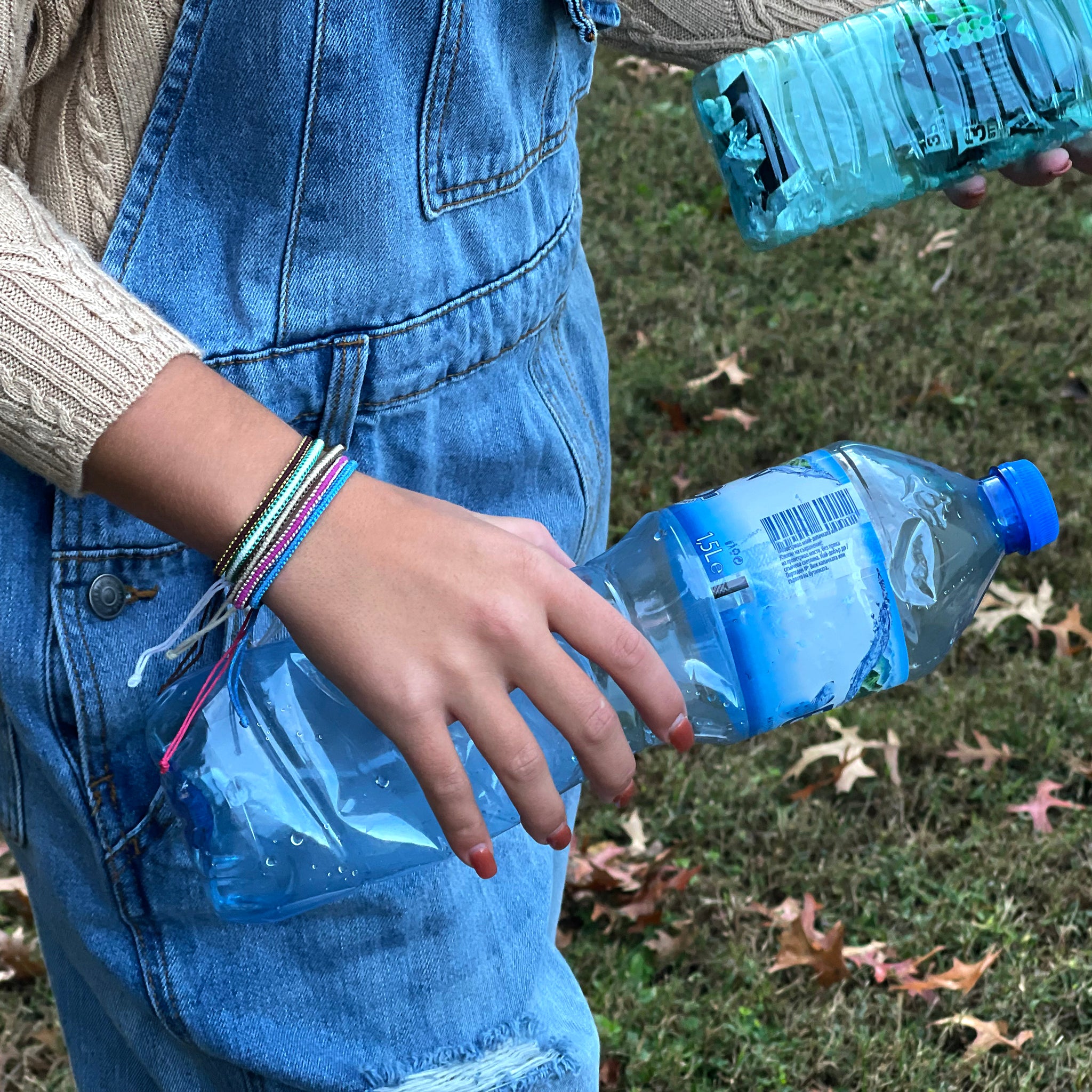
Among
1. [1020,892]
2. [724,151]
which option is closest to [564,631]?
[724,151]

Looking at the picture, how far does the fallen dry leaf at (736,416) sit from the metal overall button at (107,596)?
138 inches

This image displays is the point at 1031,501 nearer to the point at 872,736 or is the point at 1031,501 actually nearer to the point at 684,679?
the point at 684,679

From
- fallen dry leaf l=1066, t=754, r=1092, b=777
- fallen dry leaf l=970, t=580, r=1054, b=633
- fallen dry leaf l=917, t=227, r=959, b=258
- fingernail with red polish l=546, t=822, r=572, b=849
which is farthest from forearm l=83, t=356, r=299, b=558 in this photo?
fallen dry leaf l=917, t=227, r=959, b=258

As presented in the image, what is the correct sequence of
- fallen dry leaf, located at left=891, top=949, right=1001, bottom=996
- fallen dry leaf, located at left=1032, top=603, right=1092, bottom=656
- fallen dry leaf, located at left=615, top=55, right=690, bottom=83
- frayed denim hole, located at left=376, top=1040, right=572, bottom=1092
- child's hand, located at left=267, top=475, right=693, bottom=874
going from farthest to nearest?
fallen dry leaf, located at left=615, top=55, right=690, bottom=83
fallen dry leaf, located at left=1032, top=603, right=1092, bottom=656
fallen dry leaf, located at left=891, top=949, right=1001, bottom=996
frayed denim hole, located at left=376, top=1040, right=572, bottom=1092
child's hand, located at left=267, top=475, right=693, bottom=874

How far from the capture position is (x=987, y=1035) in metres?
2.78

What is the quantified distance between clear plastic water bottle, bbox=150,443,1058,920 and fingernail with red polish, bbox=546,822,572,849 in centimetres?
26

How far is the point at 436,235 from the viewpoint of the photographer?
4.23 feet

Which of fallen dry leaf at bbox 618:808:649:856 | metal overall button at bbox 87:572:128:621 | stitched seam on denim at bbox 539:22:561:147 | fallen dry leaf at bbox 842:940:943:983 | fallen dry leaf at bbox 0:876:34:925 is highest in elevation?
stitched seam on denim at bbox 539:22:561:147

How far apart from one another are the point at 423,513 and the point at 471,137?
44 centimetres

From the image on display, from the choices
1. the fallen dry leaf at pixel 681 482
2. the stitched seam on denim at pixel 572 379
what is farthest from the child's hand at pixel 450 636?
the fallen dry leaf at pixel 681 482

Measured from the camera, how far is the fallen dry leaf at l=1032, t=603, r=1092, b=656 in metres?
3.70

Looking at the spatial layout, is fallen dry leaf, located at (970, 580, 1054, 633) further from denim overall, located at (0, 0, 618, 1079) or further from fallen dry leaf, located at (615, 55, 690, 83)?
fallen dry leaf, located at (615, 55, 690, 83)

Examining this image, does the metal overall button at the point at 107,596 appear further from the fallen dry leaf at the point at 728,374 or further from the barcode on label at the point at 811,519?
the fallen dry leaf at the point at 728,374

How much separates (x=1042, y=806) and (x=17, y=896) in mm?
2631
